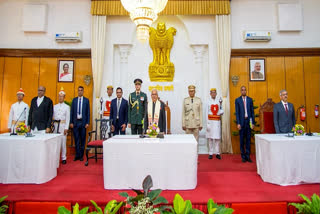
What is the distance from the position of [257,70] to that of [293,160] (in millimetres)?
3799

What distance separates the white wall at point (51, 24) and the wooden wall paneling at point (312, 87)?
652 centimetres

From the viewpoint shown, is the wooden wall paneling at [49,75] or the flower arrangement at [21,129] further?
the wooden wall paneling at [49,75]

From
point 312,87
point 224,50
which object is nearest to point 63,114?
point 224,50

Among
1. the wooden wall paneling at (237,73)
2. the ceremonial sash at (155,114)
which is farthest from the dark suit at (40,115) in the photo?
the wooden wall paneling at (237,73)

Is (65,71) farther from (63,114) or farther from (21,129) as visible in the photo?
(21,129)

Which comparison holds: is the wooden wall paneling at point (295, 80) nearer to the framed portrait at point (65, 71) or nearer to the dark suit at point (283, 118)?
the dark suit at point (283, 118)

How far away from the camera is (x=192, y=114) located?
211 inches

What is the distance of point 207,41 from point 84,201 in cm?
547

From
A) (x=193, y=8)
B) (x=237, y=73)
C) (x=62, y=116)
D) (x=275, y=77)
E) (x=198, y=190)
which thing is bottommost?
(x=198, y=190)

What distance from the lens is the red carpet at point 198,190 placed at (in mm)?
2790

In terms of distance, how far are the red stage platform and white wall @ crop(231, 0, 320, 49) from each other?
413 centimetres

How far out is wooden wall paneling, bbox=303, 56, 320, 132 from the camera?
20.9ft

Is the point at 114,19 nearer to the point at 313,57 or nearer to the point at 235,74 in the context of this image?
the point at 235,74

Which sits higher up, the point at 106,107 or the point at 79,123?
the point at 106,107
